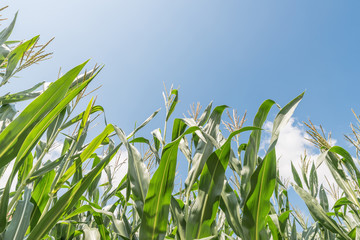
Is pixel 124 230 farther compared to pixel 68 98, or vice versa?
pixel 124 230

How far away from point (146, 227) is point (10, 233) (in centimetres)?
37

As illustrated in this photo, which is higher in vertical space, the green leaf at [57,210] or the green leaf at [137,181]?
the green leaf at [137,181]

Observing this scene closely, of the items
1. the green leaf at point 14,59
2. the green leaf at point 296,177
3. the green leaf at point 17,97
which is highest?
the green leaf at point 14,59

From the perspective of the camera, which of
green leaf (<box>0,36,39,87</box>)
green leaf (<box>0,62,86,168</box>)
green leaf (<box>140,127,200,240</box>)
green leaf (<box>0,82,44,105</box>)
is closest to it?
green leaf (<box>0,62,86,168</box>)

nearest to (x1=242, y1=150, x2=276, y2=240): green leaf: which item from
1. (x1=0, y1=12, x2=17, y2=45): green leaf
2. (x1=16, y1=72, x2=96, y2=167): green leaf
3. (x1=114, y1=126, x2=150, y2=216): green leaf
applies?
(x1=114, y1=126, x2=150, y2=216): green leaf

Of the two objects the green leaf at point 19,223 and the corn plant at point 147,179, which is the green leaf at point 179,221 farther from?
the green leaf at point 19,223

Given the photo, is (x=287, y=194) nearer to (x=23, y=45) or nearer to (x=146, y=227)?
(x=146, y=227)

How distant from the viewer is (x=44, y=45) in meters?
1.43

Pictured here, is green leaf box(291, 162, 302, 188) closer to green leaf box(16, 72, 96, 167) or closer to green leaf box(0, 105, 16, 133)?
green leaf box(16, 72, 96, 167)

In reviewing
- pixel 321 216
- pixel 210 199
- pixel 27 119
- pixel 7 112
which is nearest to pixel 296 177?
pixel 321 216

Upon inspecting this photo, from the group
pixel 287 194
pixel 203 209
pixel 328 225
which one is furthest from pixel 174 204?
pixel 287 194

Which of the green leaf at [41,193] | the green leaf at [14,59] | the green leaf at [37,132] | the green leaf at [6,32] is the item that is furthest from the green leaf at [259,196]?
the green leaf at [6,32]

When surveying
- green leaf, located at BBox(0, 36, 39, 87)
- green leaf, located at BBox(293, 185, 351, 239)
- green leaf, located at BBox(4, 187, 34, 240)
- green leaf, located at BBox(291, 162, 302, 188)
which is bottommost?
green leaf, located at BBox(4, 187, 34, 240)

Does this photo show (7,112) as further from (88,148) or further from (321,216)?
(321,216)
